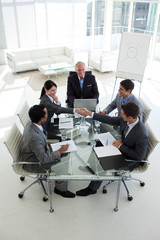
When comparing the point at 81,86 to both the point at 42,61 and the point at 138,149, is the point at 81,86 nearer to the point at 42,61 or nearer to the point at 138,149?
the point at 138,149

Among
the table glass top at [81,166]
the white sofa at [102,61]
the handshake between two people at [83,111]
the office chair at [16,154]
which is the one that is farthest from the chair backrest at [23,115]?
the white sofa at [102,61]

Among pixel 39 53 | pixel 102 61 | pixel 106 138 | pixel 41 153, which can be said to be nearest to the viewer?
pixel 41 153

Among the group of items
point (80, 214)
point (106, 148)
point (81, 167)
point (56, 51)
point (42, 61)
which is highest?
point (56, 51)

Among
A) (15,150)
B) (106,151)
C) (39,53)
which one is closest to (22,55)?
(39,53)

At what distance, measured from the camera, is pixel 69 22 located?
9.95m

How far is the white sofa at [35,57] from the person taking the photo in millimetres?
7710

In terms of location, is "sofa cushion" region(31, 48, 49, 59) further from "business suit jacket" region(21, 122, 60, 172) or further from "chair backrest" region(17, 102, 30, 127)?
"business suit jacket" region(21, 122, 60, 172)

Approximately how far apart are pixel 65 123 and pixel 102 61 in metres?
4.80

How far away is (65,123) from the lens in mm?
3301

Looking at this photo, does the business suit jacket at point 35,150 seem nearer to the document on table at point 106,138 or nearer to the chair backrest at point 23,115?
the document on table at point 106,138

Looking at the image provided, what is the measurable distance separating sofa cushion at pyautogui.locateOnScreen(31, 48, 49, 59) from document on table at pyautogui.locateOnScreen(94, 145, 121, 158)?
6.45 meters

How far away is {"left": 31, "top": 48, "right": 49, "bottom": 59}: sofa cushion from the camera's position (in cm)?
813

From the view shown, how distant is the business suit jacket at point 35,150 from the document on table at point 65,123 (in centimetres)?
58

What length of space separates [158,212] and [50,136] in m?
1.75
